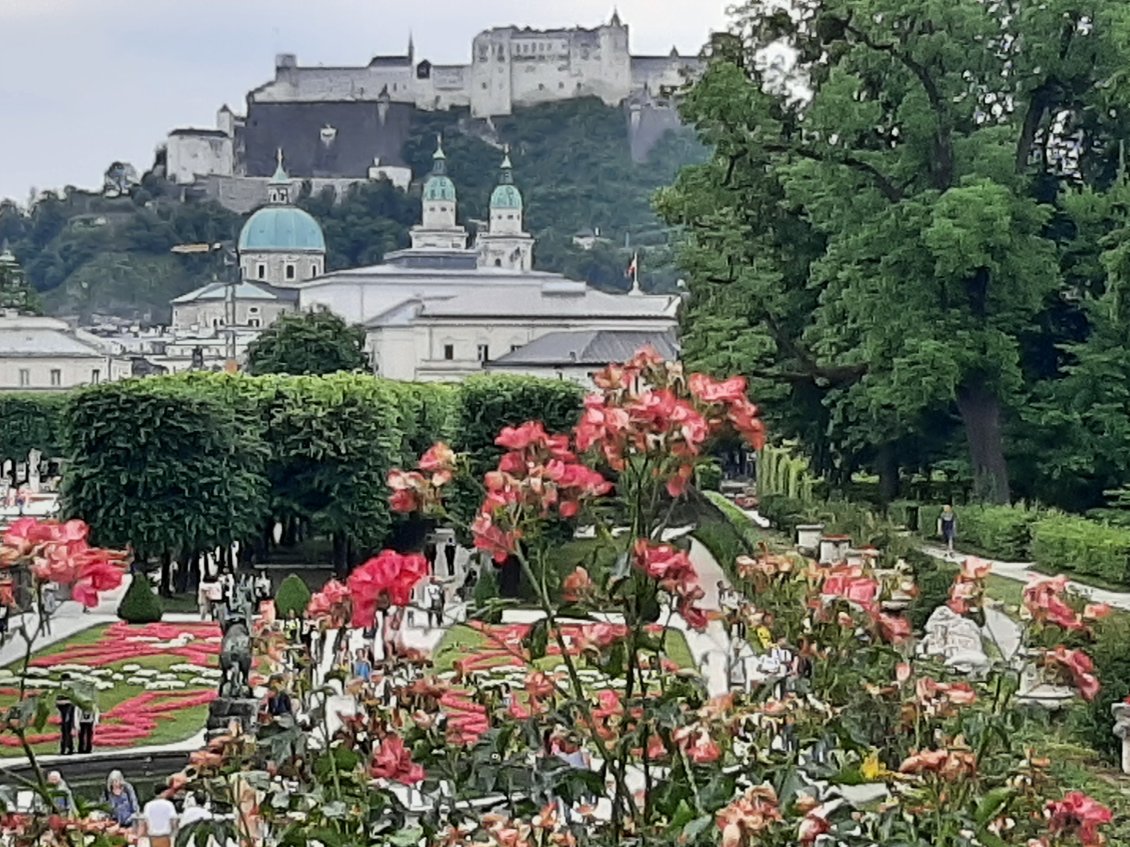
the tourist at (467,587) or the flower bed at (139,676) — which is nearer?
the tourist at (467,587)

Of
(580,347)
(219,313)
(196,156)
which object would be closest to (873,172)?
(580,347)

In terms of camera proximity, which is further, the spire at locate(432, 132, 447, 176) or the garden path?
the spire at locate(432, 132, 447, 176)

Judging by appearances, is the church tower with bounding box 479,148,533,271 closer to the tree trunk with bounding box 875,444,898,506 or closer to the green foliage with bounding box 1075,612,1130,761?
the tree trunk with bounding box 875,444,898,506

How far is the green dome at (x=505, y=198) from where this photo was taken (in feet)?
367

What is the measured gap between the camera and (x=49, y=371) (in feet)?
246

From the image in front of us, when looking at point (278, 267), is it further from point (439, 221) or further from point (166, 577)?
point (166, 577)

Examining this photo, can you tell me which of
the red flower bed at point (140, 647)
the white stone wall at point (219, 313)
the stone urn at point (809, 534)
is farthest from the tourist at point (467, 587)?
the white stone wall at point (219, 313)

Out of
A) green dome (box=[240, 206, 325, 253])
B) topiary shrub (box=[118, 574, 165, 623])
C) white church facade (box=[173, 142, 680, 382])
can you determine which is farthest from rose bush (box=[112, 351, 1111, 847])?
green dome (box=[240, 206, 325, 253])

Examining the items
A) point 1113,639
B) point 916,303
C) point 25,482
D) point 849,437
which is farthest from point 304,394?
point 25,482

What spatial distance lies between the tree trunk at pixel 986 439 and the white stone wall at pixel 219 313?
77046 mm

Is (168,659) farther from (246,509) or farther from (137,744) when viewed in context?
(246,509)

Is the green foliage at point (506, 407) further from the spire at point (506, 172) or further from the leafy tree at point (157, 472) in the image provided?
the spire at point (506, 172)

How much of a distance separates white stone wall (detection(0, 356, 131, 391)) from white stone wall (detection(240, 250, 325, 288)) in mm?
35628

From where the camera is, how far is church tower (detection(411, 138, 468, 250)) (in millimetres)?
114312
